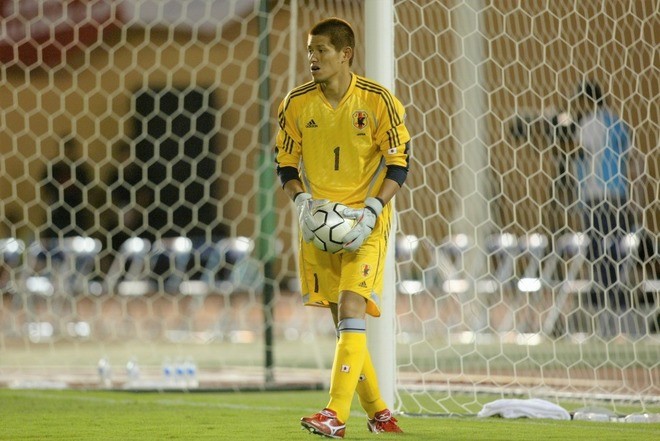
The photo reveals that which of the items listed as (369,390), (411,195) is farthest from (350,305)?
(411,195)

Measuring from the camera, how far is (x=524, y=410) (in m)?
5.39

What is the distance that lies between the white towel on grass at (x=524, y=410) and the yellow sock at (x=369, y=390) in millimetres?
935

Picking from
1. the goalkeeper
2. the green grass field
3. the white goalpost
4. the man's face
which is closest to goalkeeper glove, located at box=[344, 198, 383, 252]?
the goalkeeper

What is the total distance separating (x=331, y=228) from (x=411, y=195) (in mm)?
3076

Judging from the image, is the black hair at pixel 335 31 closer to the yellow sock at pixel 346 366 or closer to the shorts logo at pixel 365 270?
the shorts logo at pixel 365 270

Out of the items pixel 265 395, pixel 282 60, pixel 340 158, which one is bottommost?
pixel 265 395

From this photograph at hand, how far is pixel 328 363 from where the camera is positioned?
911 centimetres

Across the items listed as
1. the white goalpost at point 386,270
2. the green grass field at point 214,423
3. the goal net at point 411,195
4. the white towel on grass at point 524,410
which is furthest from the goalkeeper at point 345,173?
the goal net at point 411,195

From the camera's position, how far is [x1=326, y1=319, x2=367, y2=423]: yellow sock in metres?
4.36

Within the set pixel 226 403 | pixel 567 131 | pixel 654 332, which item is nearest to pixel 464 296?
pixel 654 332

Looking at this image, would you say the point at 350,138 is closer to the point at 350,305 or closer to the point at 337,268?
the point at 337,268

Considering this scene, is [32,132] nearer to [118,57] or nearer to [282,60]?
[118,57]

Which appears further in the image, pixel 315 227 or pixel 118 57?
pixel 118 57

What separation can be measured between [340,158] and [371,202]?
230mm
